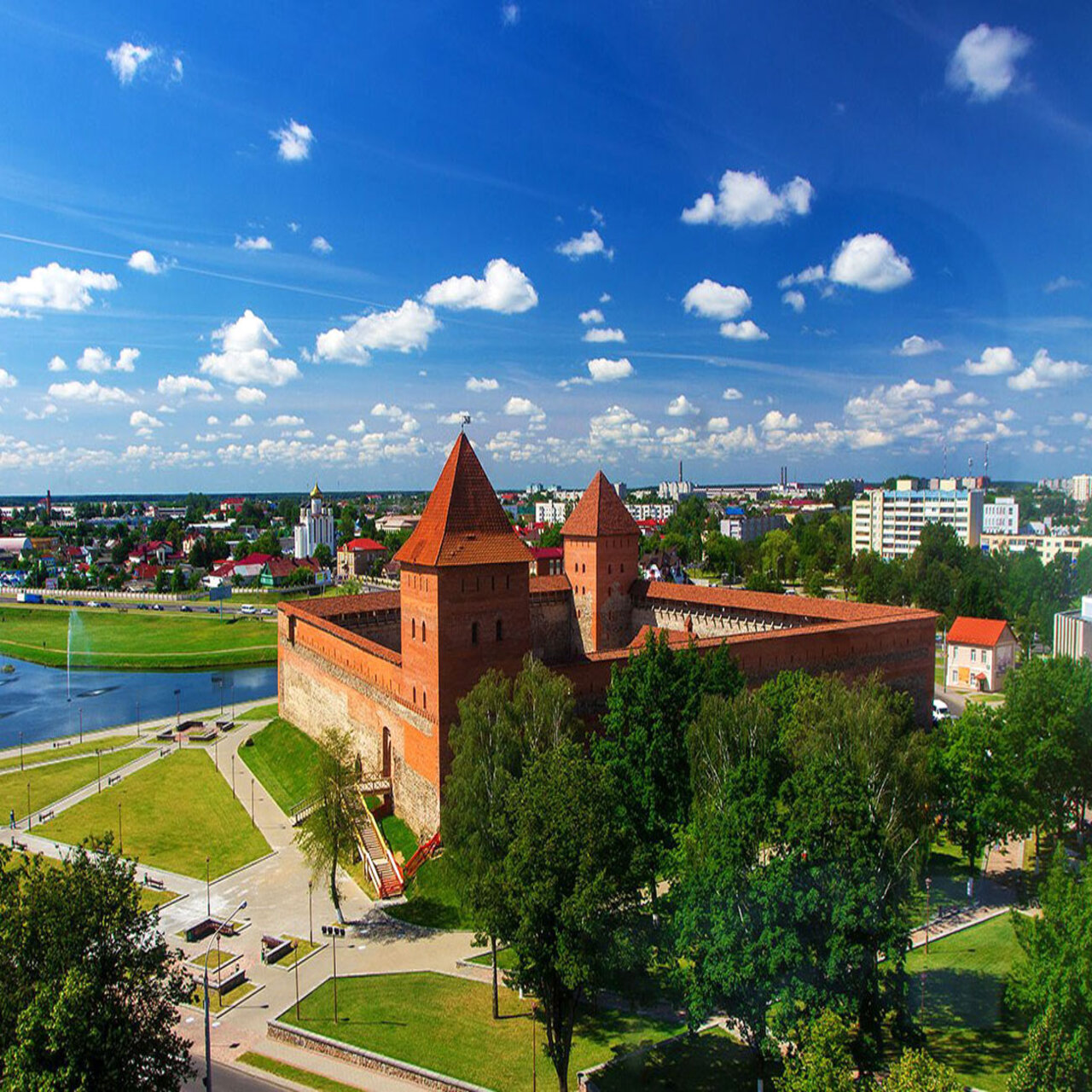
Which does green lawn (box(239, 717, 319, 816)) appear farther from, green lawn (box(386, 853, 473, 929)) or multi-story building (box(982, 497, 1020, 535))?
multi-story building (box(982, 497, 1020, 535))

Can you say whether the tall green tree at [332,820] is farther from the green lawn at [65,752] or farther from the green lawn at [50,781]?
the green lawn at [65,752]

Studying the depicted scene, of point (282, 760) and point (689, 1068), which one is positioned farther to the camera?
point (282, 760)

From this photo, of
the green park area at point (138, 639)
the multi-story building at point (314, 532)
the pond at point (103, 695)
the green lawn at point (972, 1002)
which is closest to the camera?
the green lawn at point (972, 1002)

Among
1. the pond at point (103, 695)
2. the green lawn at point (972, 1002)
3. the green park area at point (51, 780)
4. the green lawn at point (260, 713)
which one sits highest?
the green lawn at point (972, 1002)

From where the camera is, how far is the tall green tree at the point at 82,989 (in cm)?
1131

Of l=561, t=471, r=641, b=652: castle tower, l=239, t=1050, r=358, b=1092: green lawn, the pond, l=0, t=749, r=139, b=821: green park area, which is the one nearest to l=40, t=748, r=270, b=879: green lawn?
l=0, t=749, r=139, b=821: green park area

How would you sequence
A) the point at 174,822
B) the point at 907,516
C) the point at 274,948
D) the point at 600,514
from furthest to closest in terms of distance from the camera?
1. the point at 907,516
2. the point at 600,514
3. the point at 174,822
4. the point at 274,948

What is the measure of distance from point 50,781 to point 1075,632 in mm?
40253

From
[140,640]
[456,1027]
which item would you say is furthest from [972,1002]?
[140,640]

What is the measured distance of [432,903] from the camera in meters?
24.0

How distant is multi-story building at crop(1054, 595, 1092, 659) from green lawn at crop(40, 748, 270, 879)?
90.8 ft

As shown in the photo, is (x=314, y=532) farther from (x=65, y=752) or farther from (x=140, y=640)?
(x=65, y=752)

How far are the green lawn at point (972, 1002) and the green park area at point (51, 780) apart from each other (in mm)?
29230

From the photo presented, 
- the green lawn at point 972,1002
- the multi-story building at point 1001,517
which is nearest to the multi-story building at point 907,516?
the multi-story building at point 1001,517
